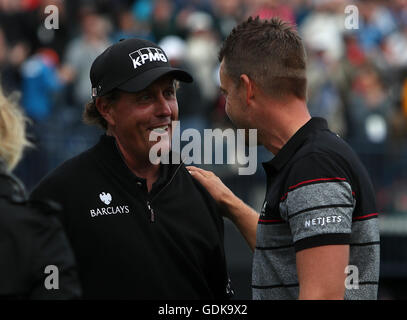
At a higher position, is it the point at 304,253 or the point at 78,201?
the point at 78,201

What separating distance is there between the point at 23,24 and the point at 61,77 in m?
1.14

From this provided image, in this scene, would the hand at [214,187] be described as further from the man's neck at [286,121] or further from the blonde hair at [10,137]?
the blonde hair at [10,137]

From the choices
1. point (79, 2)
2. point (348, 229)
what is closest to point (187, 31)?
point (79, 2)

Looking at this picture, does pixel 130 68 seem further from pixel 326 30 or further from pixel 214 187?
pixel 326 30

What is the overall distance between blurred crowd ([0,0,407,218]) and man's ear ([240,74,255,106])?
5.72m

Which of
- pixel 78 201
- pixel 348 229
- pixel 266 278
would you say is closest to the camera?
pixel 348 229

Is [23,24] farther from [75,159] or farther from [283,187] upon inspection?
[283,187]

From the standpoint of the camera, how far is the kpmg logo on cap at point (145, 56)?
12.0 feet

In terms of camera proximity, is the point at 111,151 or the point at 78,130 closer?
the point at 111,151

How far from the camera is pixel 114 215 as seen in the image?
3.60 meters

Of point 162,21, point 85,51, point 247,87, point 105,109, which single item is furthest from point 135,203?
point 162,21

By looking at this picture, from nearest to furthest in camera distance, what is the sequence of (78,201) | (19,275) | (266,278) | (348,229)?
(19,275)
(348,229)
(266,278)
(78,201)

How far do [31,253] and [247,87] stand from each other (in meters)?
1.22

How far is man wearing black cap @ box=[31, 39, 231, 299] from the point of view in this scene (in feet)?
11.6
